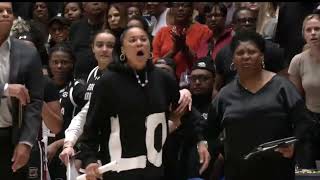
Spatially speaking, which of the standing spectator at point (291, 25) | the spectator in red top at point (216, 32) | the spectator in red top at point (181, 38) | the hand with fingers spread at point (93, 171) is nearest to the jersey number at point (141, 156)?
the hand with fingers spread at point (93, 171)

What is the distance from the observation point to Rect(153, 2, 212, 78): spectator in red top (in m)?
8.73

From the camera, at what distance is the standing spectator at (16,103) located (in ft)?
17.3

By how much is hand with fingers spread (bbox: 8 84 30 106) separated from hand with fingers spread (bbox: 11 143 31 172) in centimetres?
31

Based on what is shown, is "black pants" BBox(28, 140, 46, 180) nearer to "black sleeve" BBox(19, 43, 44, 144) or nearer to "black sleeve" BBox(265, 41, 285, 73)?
"black sleeve" BBox(19, 43, 44, 144)

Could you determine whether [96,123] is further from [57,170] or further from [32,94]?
[57,170]

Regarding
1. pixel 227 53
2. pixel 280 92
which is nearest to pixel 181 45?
pixel 227 53

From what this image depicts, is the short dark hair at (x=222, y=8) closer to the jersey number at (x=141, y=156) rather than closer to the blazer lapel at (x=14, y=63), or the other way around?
the jersey number at (x=141, y=156)

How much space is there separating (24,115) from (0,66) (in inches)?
15.1

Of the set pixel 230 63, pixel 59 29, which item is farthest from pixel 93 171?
pixel 59 29

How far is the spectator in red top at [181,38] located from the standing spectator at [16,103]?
3.18 meters

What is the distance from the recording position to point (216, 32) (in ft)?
31.2

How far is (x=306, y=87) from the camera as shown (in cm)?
770

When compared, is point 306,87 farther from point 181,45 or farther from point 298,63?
point 181,45

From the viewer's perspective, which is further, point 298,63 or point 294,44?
point 294,44
